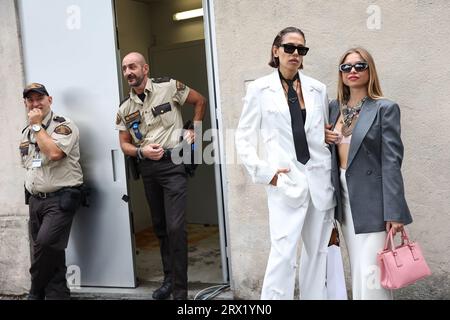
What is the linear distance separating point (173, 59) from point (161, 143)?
2987 mm

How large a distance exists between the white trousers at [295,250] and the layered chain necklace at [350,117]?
495 mm

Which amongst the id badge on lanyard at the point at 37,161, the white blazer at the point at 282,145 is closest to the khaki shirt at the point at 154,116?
the id badge on lanyard at the point at 37,161

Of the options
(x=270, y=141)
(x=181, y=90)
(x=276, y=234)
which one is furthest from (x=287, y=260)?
(x=181, y=90)

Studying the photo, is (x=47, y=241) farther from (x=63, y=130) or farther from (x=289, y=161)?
(x=289, y=161)

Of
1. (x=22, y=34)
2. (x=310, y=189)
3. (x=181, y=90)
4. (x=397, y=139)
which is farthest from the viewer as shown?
(x=22, y=34)

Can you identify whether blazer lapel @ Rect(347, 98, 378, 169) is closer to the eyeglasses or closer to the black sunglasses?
the eyeglasses

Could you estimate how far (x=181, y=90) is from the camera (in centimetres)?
425

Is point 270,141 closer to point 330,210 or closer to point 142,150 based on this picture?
point 330,210

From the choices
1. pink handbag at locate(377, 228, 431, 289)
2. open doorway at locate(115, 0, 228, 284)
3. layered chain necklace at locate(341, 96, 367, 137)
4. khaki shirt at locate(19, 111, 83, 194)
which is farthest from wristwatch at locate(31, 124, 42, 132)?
pink handbag at locate(377, 228, 431, 289)

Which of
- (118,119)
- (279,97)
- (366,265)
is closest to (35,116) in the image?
(118,119)

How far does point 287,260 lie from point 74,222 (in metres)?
2.62

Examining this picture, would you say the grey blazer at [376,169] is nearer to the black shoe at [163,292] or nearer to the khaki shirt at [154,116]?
the khaki shirt at [154,116]

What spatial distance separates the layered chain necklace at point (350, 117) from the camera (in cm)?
286

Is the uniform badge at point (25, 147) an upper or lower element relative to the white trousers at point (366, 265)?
upper
